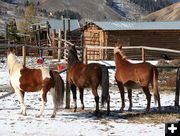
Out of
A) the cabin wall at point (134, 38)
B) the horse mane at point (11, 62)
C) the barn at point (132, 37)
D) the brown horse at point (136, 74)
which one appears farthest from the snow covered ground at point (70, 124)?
the cabin wall at point (134, 38)

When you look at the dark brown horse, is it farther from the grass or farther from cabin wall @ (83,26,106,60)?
cabin wall @ (83,26,106,60)

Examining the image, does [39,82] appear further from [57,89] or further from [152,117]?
[152,117]

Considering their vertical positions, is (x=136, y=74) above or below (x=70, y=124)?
above

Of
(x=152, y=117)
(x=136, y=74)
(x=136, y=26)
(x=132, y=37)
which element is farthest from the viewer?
(x=136, y=26)

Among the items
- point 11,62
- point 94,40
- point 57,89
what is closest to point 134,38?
point 94,40

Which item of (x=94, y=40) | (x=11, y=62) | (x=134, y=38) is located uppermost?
(x=134, y=38)

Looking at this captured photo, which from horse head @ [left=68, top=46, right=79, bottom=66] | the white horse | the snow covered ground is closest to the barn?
horse head @ [left=68, top=46, right=79, bottom=66]

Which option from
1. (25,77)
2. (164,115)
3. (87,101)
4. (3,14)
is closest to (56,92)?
(25,77)

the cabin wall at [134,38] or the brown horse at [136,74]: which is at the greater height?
the cabin wall at [134,38]

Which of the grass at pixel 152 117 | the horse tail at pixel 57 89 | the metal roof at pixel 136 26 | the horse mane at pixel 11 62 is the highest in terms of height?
the metal roof at pixel 136 26

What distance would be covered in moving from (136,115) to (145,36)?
28.1m

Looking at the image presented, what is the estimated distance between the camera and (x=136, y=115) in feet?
29.3

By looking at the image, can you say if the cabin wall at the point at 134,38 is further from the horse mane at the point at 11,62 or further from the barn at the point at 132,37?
the horse mane at the point at 11,62

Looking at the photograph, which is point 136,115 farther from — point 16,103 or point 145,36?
point 145,36
